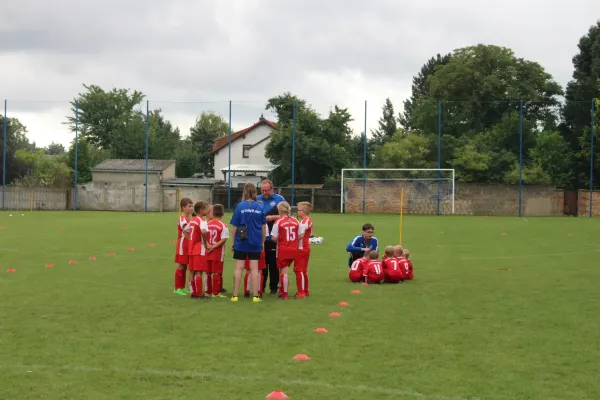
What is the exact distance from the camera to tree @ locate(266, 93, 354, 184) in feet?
201

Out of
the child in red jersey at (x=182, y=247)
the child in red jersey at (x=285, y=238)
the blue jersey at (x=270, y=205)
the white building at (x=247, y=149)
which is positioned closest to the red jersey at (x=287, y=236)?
the child in red jersey at (x=285, y=238)

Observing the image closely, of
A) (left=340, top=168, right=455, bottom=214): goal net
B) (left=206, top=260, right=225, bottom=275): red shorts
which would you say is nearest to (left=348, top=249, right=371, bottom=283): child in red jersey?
(left=206, top=260, right=225, bottom=275): red shorts

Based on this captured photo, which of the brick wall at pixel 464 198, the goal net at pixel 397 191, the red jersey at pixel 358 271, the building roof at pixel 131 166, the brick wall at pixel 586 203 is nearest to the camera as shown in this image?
the red jersey at pixel 358 271

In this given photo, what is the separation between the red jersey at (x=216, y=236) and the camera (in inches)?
469

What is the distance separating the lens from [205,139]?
113688 millimetres

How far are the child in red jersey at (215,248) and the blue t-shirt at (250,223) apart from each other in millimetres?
324

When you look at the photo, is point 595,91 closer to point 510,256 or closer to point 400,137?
point 400,137

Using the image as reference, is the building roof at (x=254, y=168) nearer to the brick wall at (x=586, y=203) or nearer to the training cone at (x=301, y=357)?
the brick wall at (x=586, y=203)

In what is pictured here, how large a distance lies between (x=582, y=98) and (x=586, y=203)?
16.4 metres

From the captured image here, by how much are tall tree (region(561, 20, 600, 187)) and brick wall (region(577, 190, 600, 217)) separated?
168 inches

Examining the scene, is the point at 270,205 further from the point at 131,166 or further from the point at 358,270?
the point at 131,166

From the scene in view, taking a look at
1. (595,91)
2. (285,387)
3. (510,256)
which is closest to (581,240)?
(510,256)

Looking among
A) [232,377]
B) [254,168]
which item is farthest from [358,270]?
[254,168]

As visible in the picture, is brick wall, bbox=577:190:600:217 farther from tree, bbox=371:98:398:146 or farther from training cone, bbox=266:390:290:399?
tree, bbox=371:98:398:146
